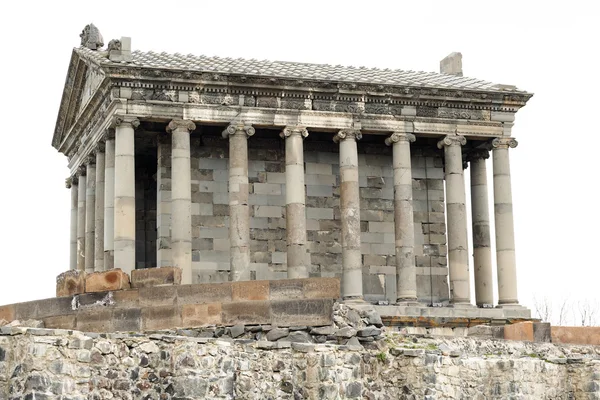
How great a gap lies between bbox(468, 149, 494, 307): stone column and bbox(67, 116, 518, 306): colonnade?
0.03 meters

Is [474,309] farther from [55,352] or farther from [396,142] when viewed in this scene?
[55,352]

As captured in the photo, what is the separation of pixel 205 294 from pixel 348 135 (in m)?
14.1

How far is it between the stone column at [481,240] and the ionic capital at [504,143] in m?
1.20

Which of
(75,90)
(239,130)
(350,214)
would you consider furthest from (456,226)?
(75,90)

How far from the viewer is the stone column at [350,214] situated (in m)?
34.0

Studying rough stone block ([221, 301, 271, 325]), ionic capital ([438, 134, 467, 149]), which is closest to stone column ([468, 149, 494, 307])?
ionic capital ([438, 134, 467, 149])

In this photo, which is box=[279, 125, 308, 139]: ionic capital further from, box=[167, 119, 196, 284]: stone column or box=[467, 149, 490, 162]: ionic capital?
box=[467, 149, 490, 162]: ionic capital

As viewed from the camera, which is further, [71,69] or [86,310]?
[71,69]

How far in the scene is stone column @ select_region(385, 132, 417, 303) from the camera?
114 ft

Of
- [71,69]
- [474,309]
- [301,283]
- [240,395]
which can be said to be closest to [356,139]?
[474,309]

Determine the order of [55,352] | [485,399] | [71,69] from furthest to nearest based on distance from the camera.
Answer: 1. [71,69]
2. [485,399]
3. [55,352]

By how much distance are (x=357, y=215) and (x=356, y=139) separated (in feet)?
7.97

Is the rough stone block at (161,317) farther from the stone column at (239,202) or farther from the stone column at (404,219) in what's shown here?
the stone column at (404,219)

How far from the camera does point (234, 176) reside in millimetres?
33656
